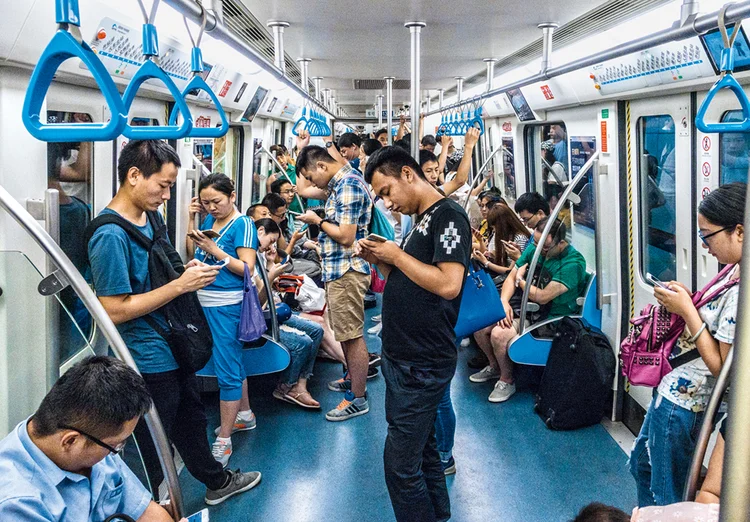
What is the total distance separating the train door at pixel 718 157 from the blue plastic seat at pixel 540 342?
3.61 feet

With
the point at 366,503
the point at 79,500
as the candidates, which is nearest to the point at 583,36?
the point at 366,503

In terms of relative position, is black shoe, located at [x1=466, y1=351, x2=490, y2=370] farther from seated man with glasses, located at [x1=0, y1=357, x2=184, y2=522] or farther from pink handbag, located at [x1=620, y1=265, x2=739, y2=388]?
seated man with glasses, located at [x1=0, y1=357, x2=184, y2=522]

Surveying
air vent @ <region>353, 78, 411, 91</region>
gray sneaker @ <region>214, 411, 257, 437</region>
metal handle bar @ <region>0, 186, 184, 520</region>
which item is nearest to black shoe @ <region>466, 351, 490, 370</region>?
gray sneaker @ <region>214, 411, 257, 437</region>

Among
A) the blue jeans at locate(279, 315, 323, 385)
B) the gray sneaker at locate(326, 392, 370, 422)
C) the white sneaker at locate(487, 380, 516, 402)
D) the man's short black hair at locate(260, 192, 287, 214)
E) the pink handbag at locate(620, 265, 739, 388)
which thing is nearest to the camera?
the pink handbag at locate(620, 265, 739, 388)

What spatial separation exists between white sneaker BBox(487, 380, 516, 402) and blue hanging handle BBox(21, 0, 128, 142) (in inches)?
160

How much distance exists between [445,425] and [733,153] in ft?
6.72

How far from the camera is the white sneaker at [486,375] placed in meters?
5.58

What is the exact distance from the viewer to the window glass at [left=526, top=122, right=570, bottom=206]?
20.6ft

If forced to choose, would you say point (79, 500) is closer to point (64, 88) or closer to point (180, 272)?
point (180, 272)

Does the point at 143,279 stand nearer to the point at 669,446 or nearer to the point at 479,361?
the point at 669,446

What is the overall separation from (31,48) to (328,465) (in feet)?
9.36

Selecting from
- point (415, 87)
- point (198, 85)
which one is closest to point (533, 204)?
point (415, 87)

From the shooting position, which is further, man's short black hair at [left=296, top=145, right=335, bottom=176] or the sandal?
the sandal

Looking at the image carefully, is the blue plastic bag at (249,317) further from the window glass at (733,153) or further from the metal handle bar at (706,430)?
the window glass at (733,153)
